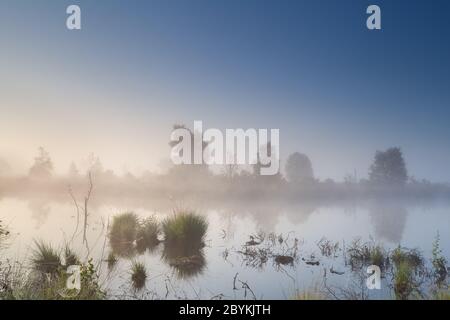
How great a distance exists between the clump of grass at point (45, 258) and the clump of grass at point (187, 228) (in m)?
3.94

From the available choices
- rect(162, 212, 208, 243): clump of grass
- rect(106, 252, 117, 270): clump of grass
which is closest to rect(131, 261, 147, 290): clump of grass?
rect(106, 252, 117, 270): clump of grass

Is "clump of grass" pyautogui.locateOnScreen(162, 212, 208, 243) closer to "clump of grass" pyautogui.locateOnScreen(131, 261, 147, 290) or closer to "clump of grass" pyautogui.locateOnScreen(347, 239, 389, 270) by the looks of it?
"clump of grass" pyautogui.locateOnScreen(131, 261, 147, 290)

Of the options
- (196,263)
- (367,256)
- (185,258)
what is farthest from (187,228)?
(367,256)

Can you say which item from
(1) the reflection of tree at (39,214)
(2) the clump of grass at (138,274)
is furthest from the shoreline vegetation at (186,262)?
(1) the reflection of tree at (39,214)

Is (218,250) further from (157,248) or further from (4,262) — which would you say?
(4,262)

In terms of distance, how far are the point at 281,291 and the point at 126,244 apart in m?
6.44

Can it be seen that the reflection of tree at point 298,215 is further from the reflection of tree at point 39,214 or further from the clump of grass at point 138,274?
the clump of grass at point 138,274

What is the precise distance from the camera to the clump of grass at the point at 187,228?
469 inches

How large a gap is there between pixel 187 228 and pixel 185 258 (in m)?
1.71

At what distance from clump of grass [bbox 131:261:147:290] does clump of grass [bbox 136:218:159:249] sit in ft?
11.5

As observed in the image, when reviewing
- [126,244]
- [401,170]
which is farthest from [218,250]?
[401,170]

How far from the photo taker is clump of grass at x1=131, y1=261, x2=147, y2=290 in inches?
316
